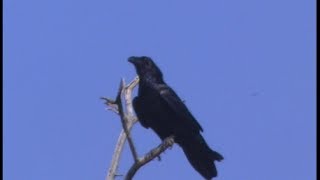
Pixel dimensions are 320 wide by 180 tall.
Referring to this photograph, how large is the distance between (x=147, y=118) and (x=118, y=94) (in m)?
2.26

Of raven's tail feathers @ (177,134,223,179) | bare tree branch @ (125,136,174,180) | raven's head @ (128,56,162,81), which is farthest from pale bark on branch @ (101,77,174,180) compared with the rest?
raven's head @ (128,56,162,81)

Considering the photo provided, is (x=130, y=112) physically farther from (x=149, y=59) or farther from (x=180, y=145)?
(x=149, y=59)

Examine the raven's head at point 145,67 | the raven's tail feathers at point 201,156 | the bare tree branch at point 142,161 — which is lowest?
the bare tree branch at point 142,161

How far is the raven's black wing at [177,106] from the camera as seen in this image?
28.7 ft

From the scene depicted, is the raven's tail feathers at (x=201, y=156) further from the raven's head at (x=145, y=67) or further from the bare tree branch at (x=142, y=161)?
the raven's head at (x=145, y=67)

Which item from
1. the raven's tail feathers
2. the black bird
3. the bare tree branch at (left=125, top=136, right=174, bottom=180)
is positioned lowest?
Answer: the bare tree branch at (left=125, top=136, right=174, bottom=180)

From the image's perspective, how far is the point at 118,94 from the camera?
6.87 metres

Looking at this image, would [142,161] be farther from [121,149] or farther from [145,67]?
[145,67]

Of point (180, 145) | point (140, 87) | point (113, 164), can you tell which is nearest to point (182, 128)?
point (180, 145)

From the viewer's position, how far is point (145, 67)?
31.3ft

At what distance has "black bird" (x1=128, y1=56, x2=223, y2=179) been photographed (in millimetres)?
8336

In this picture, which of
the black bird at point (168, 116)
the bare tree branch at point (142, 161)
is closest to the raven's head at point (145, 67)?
the black bird at point (168, 116)

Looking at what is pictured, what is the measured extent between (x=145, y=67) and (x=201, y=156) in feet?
5.35

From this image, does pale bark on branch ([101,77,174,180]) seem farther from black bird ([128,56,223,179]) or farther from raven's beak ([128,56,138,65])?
raven's beak ([128,56,138,65])
